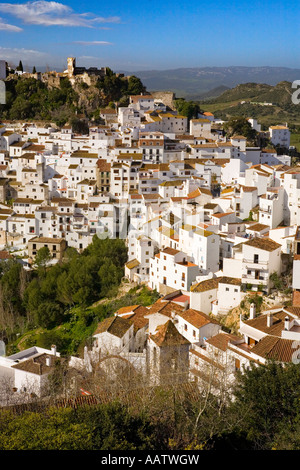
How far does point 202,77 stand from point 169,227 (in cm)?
5124

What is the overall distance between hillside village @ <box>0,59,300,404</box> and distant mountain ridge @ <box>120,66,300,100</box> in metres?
18.8

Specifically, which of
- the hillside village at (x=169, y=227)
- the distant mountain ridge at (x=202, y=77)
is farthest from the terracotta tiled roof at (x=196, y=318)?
the distant mountain ridge at (x=202, y=77)

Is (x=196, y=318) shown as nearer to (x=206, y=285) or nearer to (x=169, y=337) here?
(x=169, y=337)

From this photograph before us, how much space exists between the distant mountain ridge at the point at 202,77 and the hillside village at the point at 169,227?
61.7 ft

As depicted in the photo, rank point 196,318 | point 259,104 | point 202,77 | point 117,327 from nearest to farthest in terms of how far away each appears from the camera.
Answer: point 196,318
point 117,327
point 259,104
point 202,77

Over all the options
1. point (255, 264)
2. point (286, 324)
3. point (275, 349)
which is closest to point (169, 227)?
point (255, 264)

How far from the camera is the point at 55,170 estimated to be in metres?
30.1

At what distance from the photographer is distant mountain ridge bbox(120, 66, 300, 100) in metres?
53.3

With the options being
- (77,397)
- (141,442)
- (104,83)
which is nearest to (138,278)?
(77,397)

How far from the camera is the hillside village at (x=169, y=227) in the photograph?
13242 mm

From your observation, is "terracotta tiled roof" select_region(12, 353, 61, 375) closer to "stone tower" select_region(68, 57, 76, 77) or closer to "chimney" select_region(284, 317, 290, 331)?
"chimney" select_region(284, 317, 290, 331)

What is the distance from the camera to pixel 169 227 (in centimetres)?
2086

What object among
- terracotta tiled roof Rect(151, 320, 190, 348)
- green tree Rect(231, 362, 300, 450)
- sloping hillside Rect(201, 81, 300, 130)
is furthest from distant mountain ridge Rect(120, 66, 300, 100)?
green tree Rect(231, 362, 300, 450)

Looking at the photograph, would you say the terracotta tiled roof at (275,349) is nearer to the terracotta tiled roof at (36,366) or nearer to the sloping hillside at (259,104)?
the terracotta tiled roof at (36,366)
